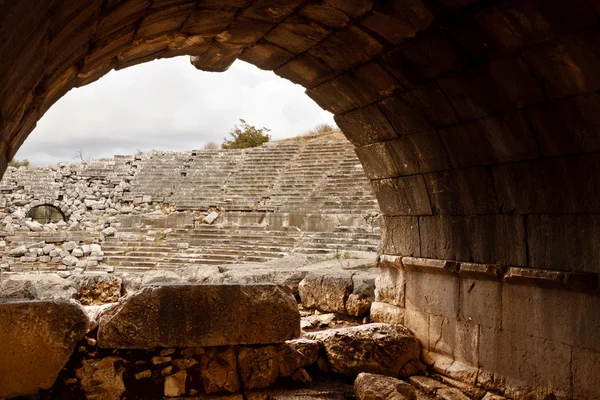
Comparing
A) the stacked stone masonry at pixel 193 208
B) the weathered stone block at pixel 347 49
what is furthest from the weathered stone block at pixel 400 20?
the stacked stone masonry at pixel 193 208

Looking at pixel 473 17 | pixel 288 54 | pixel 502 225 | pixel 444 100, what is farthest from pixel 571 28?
pixel 288 54

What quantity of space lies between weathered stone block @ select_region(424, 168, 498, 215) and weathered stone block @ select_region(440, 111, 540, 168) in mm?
115

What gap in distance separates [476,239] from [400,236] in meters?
1.18

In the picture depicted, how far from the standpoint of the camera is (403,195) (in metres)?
5.99

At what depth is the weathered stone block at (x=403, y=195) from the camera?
18.6ft

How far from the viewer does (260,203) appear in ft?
70.1

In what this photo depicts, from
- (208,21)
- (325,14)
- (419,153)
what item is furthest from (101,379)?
(419,153)

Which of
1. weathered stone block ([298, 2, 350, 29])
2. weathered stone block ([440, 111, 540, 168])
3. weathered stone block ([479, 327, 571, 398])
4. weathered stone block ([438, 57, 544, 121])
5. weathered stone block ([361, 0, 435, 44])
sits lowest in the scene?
weathered stone block ([479, 327, 571, 398])

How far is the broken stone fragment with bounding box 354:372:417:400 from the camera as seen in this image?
454cm

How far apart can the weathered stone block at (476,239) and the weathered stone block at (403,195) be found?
0.16 m

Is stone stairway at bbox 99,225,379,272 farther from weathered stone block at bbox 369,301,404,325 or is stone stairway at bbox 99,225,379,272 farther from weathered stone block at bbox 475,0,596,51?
weathered stone block at bbox 475,0,596,51

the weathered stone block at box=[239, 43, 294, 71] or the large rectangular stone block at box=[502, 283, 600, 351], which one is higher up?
the weathered stone block at box=[239, 43, 294, 71]

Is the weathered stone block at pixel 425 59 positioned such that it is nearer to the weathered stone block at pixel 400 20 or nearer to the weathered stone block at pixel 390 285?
the weathered stone block at pixel 400 20

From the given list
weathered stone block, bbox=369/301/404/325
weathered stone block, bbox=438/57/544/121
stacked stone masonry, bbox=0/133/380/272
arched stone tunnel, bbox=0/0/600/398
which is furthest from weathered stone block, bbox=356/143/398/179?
stacked stone masonry, bbox=0/133/380/272
